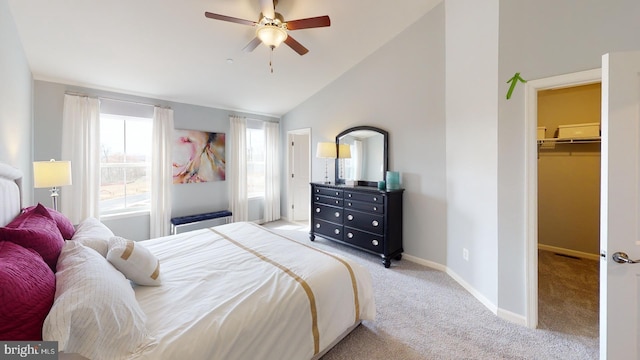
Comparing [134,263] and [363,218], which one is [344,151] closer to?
[363,218]

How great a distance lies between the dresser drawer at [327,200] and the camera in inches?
151

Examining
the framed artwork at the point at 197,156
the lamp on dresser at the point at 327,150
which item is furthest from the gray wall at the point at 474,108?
the framed artwork at the point at 197,156

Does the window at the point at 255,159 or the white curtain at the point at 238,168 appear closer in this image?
the white curtain at the point at 238,168

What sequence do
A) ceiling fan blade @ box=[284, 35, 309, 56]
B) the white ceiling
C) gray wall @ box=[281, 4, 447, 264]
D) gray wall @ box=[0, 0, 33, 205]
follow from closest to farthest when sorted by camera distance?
1. gray wall @ box=[0, 0, 33, 205]
2. the white ceiling
3. ceiling fan blade @ box=[284, 35, 309, 56]
4. gray wall @ box=[281, 4, 447, 264]

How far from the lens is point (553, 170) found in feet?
12.0

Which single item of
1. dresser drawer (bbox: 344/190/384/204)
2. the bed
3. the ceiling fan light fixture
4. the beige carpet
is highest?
the ceiling fan light fixture

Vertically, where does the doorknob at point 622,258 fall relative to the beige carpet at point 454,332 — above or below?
above

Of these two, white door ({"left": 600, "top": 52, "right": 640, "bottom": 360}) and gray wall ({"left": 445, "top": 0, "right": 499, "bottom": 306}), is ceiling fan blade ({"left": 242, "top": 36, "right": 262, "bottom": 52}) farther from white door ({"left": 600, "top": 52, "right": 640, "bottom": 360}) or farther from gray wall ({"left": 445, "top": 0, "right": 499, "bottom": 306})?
white door ({"left": 600, "top": 52, "right": 640, "bottom": 360})

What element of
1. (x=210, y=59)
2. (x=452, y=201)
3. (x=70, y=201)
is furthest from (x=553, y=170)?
(x=70, y=201)

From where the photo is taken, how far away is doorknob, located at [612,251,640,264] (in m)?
1.24

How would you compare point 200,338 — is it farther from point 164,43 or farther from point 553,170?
point 553,170

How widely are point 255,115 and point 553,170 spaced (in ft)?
17.4

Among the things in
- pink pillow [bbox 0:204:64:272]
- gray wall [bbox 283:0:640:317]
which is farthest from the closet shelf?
pink pillow [bbox 0:204:64:272]

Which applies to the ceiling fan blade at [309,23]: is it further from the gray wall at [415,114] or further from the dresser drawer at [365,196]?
the dresser drawer at [365,196]
